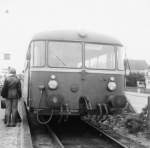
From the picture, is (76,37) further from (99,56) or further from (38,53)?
(38,53)

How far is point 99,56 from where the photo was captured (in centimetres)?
893

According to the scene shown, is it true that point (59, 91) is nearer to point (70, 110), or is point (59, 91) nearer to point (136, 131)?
point (70, 110)

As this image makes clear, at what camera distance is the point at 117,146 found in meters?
7.54

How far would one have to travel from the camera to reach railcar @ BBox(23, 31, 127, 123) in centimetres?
829

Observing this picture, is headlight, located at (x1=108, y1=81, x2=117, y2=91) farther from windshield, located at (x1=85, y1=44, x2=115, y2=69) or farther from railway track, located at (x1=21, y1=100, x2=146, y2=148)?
railway track, located at (x1=21, y1=100, x2=146, y2=148)

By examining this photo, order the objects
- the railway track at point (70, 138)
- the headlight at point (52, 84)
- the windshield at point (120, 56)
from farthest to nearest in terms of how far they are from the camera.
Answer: the windshield at point (120, 56) < the headlight at point (52, 84) < the railway track at point (70, 138)

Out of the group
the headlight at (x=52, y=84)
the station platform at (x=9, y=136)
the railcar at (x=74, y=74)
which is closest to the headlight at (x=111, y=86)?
the railcar at (x=74, y=74)

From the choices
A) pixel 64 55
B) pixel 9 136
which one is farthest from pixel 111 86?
pixel 9 136

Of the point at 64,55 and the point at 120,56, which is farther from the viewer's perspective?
the point at 120,56

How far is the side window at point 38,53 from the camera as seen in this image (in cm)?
858

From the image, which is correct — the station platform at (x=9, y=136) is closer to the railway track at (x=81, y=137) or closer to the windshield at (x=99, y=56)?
the railway track at (x=81, y=137)

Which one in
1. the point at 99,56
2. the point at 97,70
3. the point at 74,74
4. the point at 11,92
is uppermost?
the point at 99,56

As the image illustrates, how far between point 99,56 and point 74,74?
0.90 meters

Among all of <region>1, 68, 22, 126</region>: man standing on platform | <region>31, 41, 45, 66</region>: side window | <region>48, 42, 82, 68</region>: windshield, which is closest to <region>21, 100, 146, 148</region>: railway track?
<region>1, 68, 22, 126</region>: man standing on platform
